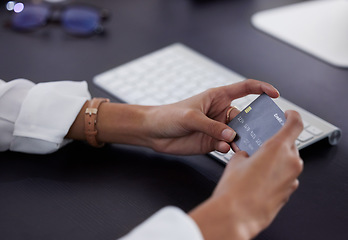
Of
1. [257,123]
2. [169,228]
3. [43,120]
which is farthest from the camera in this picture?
[43,120]

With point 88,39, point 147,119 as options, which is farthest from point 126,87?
point 88,39

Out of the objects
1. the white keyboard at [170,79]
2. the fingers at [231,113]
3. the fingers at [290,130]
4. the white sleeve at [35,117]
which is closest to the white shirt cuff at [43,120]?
the white sleeve at [35,117]

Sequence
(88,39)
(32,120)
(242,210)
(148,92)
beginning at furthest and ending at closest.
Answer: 1. (88,39)
2. (148,92)
3. (32,120)
4. (242,210)

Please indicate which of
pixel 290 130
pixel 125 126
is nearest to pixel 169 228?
pixel 290 130

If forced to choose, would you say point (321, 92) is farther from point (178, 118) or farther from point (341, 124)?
point (178, 118)

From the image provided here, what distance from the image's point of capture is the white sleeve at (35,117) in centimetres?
96

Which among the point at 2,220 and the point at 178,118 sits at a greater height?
the point at 178,118

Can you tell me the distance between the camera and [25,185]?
35.4 inches

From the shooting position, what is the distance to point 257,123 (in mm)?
861

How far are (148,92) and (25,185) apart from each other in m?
0.34

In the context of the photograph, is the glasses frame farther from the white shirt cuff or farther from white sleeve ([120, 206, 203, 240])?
white sleeve ([120, 206, 203, 240])

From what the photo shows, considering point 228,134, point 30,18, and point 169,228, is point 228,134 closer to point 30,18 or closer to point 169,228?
point 169,228

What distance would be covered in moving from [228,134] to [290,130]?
14cm

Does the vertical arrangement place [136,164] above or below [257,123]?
below
